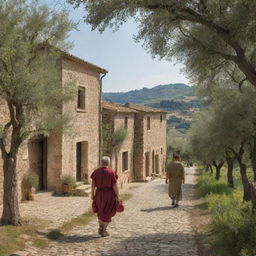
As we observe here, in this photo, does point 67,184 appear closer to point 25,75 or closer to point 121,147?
point 25,75

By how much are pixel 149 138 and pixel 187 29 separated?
65.3ft

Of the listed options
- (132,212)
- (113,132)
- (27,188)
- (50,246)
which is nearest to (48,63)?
(50,246)

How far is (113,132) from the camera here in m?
21.9

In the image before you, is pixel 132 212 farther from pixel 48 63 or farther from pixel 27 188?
pixel 48 63

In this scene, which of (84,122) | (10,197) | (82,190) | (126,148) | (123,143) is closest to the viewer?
(10,197)

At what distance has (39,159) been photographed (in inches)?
581

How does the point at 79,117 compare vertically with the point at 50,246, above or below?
above

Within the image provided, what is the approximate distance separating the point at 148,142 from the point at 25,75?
21.2m

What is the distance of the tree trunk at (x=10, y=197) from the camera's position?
792cm

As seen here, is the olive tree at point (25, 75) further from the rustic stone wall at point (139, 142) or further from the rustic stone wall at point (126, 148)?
the rustic stone wall at point (139, 142)

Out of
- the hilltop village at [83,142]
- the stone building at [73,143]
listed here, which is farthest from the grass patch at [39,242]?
the stone building at [73,143]

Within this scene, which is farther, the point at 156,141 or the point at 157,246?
the point at 156,141

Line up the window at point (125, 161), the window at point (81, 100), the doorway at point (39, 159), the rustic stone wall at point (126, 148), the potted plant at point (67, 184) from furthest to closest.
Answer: the window at point (125, 161)
the rustic stone wall at point (126, 148)
the window at point (81, 100)
the potted plant at point (67, 184)
the doorway at point (39, 159)

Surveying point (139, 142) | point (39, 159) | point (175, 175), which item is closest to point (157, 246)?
point (175, 175)
